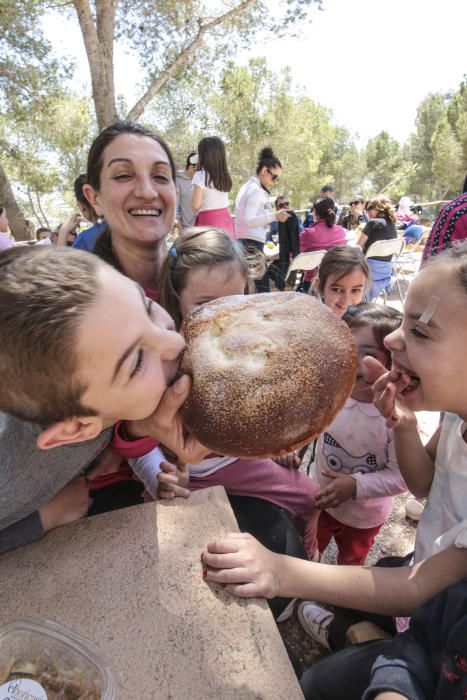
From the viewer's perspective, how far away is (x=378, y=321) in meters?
1.64

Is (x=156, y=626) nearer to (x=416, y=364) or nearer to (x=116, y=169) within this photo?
(x=416, y=364)

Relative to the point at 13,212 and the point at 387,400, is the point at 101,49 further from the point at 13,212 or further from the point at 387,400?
the point at 387,400

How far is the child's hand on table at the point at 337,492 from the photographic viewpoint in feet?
4.79

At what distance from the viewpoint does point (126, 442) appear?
1.12 m

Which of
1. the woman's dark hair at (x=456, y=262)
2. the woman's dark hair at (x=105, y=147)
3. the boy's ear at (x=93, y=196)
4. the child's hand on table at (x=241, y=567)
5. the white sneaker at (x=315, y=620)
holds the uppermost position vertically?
the woman's dark hair at (x=105, y=147)

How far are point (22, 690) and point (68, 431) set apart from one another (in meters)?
0.44

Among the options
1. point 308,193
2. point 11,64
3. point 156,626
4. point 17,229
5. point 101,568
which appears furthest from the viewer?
point 308,193

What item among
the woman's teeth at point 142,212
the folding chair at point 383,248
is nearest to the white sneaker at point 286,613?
the woman's teeth at point 142,212

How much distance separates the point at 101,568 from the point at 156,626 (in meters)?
0.20

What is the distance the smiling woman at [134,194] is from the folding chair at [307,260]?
3.44 m

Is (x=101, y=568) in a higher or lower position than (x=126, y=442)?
lower

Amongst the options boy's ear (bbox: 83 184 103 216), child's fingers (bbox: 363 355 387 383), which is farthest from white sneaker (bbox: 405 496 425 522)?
boy's ear (bbox: 83 184 103 216)

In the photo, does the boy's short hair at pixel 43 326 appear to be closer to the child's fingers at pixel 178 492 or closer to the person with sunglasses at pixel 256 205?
the child's fingers at pixel 178 492

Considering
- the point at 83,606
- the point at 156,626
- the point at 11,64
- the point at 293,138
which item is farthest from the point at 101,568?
the point at 293,138
